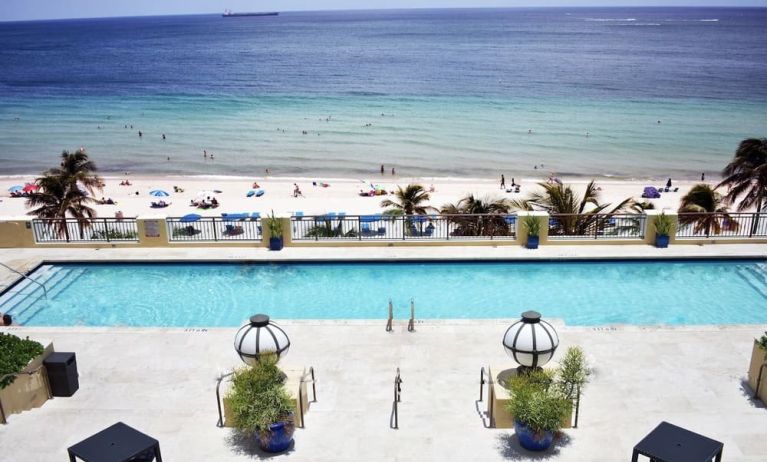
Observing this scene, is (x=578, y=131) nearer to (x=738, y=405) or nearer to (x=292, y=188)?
(x=292, y=188)

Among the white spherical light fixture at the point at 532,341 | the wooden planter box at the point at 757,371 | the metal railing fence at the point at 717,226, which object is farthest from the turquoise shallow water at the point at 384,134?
the white spherical light fixture at the point at 532,341

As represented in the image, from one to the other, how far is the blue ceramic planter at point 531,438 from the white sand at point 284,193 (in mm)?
24850

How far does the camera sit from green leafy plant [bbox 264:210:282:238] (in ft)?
66.9

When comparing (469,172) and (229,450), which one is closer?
(229,450)

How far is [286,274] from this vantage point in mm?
19469

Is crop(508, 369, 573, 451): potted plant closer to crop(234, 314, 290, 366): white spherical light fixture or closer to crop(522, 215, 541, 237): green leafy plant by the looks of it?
crop(234, 314, 290, 366): white spherical light fixture

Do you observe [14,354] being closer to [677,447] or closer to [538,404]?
[538,404]

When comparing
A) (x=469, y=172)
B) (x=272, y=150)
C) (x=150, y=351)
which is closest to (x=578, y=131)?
(x=469, y=172)

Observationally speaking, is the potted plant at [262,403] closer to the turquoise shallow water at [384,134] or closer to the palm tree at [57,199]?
Answer: the palm tree at [57,199]

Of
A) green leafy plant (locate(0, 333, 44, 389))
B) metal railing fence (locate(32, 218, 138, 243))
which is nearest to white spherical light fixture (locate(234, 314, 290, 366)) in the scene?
green leafy plant (locate(0, 333, 44, 389))

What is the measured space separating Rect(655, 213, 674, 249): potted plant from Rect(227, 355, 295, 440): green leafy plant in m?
14.7

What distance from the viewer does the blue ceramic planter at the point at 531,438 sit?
9836mm

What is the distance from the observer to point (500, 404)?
10570mm

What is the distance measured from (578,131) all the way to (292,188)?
33033mm
